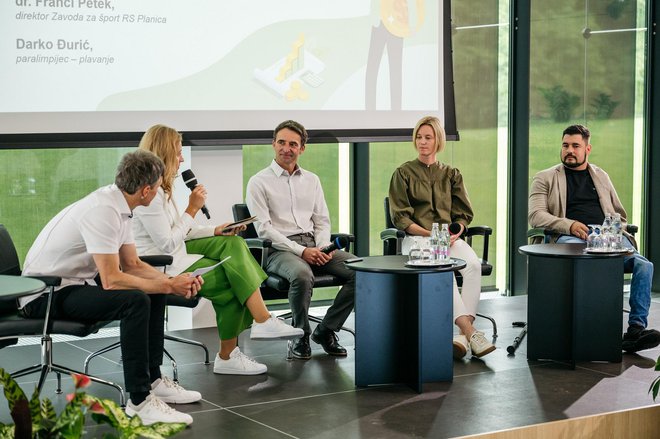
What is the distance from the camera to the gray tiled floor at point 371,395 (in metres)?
3.56

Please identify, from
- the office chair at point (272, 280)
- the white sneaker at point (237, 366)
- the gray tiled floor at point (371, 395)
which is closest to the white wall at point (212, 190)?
the gray tiled floor at point (371, 395)

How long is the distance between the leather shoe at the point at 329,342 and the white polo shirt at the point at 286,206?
42 cm

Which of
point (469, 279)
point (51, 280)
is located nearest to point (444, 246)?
point (469, 279)

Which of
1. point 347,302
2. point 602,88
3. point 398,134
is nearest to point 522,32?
point 602,88

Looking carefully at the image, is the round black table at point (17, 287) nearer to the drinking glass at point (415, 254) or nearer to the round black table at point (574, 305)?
the drinking glass at point (415, 254)

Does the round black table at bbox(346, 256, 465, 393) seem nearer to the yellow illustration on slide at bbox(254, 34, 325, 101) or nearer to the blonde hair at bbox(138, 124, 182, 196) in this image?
the blonde hair at bbox(138, 124, 182, 196)

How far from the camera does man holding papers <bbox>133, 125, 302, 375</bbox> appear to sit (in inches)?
168

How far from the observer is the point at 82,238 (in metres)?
3.64

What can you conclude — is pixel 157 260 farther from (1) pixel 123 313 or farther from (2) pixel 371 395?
(2) pixel 371 395

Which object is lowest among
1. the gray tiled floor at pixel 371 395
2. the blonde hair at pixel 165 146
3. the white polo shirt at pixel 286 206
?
the gray tiled floor at pixel 371 395

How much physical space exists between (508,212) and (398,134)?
144 centimetres

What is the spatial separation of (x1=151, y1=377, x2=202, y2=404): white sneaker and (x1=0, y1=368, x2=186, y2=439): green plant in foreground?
211 centimetres

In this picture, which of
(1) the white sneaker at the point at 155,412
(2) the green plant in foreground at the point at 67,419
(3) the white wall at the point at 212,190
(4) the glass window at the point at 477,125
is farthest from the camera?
(4) the glass window at the point at 477,125

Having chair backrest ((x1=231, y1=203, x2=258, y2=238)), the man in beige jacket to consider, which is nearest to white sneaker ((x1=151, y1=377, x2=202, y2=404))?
chair backrest ((x1=231, y1=203, x2=258, y2=238))
